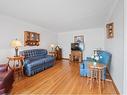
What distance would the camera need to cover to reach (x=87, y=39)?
7.36 meters

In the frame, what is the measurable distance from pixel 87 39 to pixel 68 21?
259 cm

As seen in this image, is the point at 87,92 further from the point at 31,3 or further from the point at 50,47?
the point at 50,47

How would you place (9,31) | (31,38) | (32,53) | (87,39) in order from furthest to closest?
(87,39)
(31,38)
(32,53)
(9,31)

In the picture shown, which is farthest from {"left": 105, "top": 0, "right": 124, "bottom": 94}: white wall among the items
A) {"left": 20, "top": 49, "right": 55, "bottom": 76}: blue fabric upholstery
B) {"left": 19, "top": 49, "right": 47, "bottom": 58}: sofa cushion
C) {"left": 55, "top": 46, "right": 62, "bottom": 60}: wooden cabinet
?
{"left": 55, "top": 46, "right": 62, "bottom": 60}: wooden cabinet

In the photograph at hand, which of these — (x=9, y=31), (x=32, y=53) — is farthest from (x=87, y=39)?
(x=9, y=31)

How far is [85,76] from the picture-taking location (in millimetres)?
4027

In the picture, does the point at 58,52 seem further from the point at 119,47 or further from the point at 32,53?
the point at 119,47

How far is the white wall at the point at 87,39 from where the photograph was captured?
22.8 feet

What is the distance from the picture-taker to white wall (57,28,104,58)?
6.95m

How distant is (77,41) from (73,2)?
466 centimetres

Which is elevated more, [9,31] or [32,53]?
[9,31]

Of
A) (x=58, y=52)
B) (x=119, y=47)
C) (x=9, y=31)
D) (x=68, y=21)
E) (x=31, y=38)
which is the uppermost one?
(x=68, y=21)

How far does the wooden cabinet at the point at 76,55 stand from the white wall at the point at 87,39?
423 millimetres

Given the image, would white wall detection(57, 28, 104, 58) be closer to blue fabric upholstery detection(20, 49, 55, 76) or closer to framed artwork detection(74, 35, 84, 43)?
framed artwork detection(74, 35, 84, 43)
